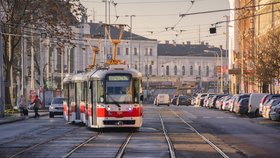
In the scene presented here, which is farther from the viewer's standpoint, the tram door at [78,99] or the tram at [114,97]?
the tram door at [78,99]

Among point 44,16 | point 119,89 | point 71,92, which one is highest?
point 44,16

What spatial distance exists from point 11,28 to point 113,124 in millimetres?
27497

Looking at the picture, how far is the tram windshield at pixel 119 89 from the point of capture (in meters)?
34.0

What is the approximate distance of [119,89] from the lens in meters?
34.2

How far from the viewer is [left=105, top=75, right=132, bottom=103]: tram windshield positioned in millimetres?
34000

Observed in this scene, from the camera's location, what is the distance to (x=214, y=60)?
188 meters

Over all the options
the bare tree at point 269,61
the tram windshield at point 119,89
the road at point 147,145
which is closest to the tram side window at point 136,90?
the tram windshield at point 119,89

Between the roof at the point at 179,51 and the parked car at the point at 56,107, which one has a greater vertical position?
the roof at the point at 179,51

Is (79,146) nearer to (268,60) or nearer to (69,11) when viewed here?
(69,11)

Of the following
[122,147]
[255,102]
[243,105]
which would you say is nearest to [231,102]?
[243,105]

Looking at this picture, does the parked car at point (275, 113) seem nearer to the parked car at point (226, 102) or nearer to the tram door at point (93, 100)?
the tram door at point (93, 100)

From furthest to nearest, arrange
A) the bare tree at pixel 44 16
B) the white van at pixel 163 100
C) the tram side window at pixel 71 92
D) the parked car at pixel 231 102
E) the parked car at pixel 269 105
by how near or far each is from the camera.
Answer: the white van at pixel 163 100 < the parked car at pixel 231 102 < the bare tree at pixel 44 16 < the parked car at pixel 269 105 < the tram side window at pixel 71 92

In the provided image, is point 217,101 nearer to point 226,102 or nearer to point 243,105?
point 226,102

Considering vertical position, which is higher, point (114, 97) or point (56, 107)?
point (114, 97)
